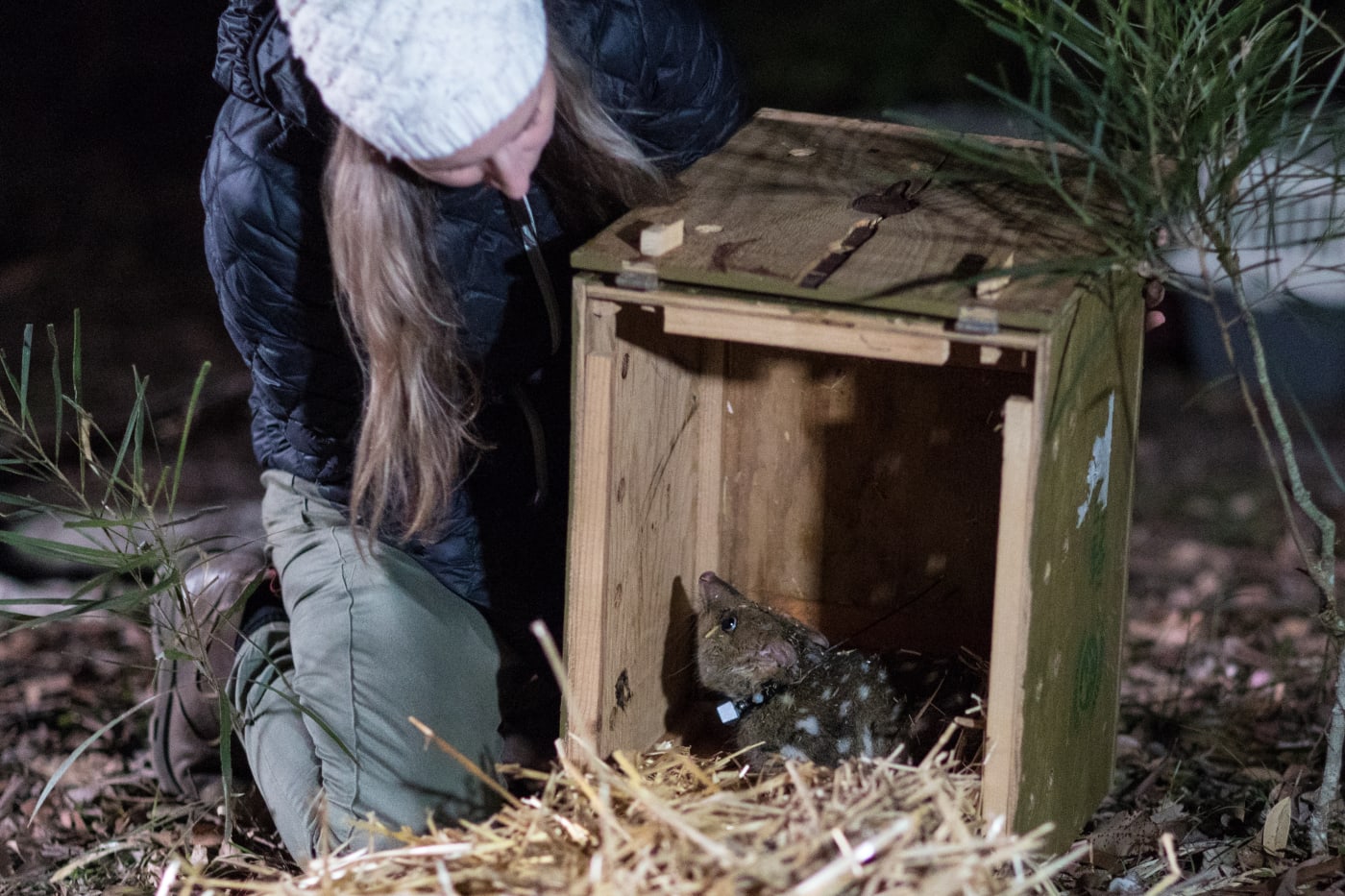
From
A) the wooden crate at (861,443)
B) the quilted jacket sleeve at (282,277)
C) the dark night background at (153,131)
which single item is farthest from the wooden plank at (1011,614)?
the dark night background at (153,131)

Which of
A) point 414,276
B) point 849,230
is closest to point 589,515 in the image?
point 414,276

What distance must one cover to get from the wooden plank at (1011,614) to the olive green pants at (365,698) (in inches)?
37.6

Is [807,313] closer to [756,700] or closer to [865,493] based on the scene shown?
[756,700]

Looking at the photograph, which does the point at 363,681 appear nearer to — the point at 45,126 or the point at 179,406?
the point at 179,406

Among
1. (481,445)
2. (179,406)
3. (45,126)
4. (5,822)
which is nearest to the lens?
(481,445)

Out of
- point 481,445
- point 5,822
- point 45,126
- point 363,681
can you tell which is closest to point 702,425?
point 481,445

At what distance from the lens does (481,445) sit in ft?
7.88

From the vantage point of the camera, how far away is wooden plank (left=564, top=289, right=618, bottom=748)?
6.63 ft

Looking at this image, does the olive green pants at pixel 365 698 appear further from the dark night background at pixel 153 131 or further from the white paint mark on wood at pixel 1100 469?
the dark night background at pixel 153 131

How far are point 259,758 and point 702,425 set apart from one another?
102 cm

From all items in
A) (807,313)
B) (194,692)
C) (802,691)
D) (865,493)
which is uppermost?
(807,313)

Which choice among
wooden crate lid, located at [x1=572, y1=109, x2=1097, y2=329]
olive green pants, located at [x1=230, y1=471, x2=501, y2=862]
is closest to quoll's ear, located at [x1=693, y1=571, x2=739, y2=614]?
olive green pants, located at [x1=230, y1=471, x2=501, y2=862]

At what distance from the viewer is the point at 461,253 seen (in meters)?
2.37

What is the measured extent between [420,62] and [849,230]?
2.18 ft
